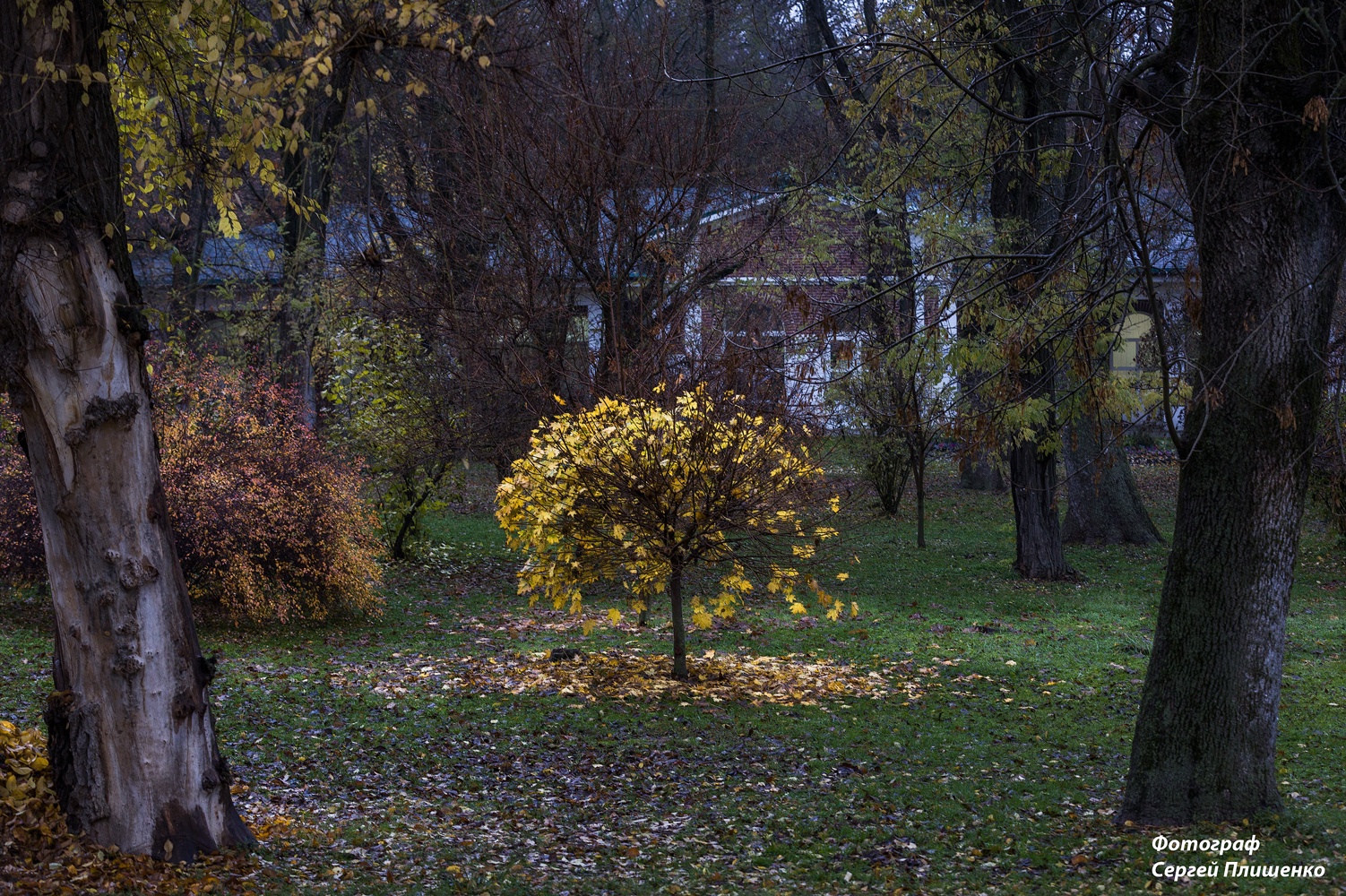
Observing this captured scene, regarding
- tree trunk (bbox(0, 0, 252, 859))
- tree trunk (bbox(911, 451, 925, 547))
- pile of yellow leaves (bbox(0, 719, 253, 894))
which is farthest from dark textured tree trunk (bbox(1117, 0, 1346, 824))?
tree trunk (bbox(911, 451, 925, 547))

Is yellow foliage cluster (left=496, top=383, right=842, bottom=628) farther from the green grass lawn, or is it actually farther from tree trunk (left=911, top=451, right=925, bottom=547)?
tree trunk (left=911, top=451, right=925, bottom=547)

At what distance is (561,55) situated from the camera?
14812 millimetres

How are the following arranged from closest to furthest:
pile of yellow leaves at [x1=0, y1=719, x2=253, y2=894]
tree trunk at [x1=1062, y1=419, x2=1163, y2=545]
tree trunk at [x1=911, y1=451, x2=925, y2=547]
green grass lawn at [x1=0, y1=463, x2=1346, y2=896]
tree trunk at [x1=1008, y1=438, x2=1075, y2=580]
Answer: pile of yellow leaves at [x1=0, y1=719, x2=253, y2=894] < green grass lawn at [x1=0, y1=463, x2=1346, y2=896] < tree trunk at [x1=1008, y1=438, x2=1075, y2=580] < tree trunk at [x1=911, y1=451, x2=925, y2=547] < tree trunk at [x1=1062, y1=419, x2=1163, y2=545]

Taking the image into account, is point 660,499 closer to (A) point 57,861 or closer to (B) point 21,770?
(B) point 21,770

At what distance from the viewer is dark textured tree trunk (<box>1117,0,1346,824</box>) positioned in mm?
5750

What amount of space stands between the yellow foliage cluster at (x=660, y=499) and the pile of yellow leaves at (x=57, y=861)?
4.53 metres

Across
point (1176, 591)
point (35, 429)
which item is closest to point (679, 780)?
point (1176, 591)

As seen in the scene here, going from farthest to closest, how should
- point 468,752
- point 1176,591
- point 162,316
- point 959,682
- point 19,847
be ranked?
point 959,682 → point 468,752 → point 1176,591 → point 162,316 → point 19,847

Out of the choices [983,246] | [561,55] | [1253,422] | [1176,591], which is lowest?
[1176,591]

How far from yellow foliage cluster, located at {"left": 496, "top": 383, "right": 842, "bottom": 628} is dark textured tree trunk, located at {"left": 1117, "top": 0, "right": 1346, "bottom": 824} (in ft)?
12.6

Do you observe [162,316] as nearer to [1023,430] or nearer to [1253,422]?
[1253,422]

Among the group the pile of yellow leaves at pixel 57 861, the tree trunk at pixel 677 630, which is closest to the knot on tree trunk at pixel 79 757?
the pile of yellow leaves at pixel 57 861

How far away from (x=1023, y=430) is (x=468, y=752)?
30.9 ft

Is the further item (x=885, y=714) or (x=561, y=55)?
(x=561, y=55)
